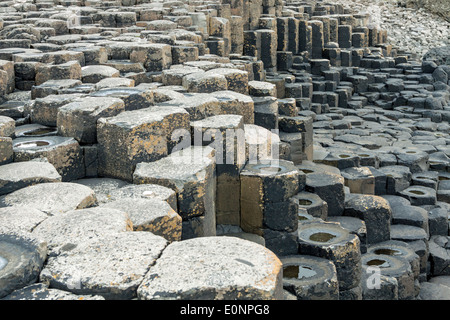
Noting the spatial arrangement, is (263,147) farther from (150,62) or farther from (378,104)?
(378,104)

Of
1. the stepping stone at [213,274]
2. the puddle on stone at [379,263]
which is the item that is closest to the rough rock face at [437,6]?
the puddle on stone at [379,263]

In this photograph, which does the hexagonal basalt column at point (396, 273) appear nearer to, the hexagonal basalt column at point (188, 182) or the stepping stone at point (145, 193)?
the hexagonal basalt column at point (188, 182)

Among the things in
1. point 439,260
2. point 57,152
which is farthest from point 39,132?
point 439,260

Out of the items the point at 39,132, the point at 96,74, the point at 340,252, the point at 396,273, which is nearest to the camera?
the point at 39,132

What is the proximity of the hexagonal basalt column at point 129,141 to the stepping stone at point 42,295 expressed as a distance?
2.30 metres

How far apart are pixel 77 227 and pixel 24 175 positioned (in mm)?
1189

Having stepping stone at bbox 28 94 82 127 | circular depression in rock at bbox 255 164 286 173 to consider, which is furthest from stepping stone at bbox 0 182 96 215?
circular depression in rock at bbox 255 164 286 173

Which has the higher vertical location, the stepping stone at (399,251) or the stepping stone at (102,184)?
the stepping stone at (102,184)

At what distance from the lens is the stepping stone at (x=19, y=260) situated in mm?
2438

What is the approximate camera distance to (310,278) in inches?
209

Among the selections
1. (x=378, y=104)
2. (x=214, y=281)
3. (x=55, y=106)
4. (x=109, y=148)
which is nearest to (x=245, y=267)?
(x=214, y=281)

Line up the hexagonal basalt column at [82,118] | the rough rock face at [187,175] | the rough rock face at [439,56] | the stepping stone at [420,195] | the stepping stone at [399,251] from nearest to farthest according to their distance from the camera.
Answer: the rough rock face at [187,175] < the hexagonal basalt column at [82,118] < the stepping stone at [399,251] < the stepping stone at [420,195] < the rough rock face at [439,56]

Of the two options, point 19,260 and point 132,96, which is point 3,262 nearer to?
point 19,260

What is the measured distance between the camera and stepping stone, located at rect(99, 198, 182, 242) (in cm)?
353
